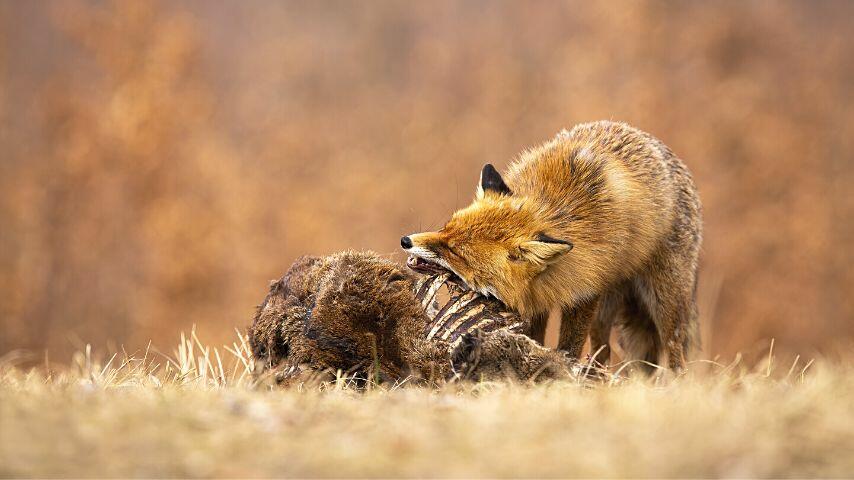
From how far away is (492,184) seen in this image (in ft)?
18.0

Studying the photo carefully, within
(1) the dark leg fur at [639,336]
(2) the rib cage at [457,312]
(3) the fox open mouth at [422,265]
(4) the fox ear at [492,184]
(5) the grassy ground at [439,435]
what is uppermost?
(4) the fox ear at [492,184]

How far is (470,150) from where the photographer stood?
17.2 m

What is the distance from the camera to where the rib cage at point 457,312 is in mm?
4660

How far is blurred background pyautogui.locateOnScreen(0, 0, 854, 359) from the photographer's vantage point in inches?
601

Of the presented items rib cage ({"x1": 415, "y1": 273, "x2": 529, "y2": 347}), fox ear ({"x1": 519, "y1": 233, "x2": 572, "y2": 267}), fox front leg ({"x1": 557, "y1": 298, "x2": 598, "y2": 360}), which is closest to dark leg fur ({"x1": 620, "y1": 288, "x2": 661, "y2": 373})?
fox front leg ({"x1": 557, "y1": 298, "x2": 598, "y2": 360})

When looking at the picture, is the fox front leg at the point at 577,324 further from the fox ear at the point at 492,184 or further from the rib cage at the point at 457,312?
the fox ear at the point at 492,184

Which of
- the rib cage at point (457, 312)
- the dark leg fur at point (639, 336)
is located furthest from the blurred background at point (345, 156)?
the rib cage at point (457, 312)

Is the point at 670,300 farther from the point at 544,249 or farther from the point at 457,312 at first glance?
the point at 457,312

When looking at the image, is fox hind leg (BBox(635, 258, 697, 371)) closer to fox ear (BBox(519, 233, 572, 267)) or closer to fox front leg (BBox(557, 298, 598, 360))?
fox front leg (BBox(557, 298, 598, 360))

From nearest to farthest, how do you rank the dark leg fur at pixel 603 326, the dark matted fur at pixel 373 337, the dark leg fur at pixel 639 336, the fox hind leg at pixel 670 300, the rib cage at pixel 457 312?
the dark matted fur at pixel 373 337
the rib cage at pixel 457 312
the fox hind leg at pixel 670 300
the dark leg fur at pixel 603 326
the dark leg fur at pixel 639 336

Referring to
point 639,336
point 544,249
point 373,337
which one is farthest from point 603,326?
point 373,337

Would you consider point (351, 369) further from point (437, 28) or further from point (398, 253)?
point (437, 28)

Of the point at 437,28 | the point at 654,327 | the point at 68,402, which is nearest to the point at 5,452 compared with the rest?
the point at 68,402

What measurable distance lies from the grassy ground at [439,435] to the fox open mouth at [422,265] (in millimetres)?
1400
